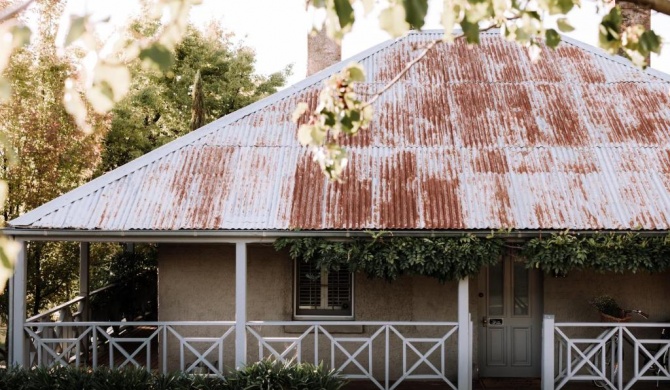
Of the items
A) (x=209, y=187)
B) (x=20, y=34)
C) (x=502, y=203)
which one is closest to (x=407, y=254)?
(x=502, y=203)

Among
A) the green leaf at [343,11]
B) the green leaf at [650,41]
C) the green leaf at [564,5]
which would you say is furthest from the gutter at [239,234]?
the green leaf at [343,11]

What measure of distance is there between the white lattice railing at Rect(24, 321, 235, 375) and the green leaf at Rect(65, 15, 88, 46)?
757 cm

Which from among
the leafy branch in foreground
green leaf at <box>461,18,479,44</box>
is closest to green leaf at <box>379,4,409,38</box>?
the leafy branch in foreground

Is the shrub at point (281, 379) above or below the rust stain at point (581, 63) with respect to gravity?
below

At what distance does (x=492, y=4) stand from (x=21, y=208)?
15653mm

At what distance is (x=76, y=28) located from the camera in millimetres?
1707

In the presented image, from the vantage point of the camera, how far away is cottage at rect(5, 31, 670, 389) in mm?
9414

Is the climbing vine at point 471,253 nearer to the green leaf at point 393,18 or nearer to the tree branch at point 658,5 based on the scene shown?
the tree branch at point 658,5

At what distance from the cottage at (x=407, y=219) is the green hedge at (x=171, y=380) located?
0.42m

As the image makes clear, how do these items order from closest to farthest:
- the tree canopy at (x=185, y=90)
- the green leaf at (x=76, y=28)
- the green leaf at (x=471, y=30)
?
1. the green leaf at (x=76, y=28)
2. the green leaf at (x=471, y=30)
3. the tree canopy at (x=185, y=90)

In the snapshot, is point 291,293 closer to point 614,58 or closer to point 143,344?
point 143,344

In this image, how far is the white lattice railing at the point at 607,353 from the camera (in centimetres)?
929

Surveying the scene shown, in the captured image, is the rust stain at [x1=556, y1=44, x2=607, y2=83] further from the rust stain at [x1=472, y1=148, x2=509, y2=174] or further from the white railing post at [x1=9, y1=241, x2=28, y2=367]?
the white railing post at [x1=9, y1=241, x2=28, y2=367]

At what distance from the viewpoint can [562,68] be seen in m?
13.2
